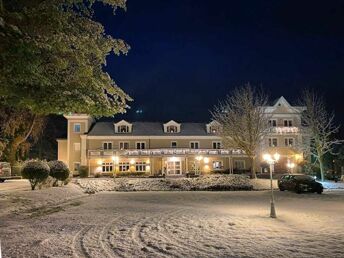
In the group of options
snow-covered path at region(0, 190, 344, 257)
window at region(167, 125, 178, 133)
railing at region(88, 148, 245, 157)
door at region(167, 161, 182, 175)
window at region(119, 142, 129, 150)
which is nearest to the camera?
snow-covered path at region(0, 190, 344, 257)

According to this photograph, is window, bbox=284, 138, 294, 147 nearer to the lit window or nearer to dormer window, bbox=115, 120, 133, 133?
dormer window, bbox=115, 120, 133, 133

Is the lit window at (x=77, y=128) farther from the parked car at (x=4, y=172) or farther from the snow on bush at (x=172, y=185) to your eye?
the snow on bush at (x=172, y=185)

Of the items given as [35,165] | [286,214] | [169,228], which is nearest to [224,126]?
[35,165]

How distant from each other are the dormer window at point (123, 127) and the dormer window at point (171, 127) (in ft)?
17.3

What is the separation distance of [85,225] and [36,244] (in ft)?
9.46

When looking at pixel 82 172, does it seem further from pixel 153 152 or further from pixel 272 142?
pixel 272 142

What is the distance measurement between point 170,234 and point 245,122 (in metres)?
29.5

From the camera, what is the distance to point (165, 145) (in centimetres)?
5275

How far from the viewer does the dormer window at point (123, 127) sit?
52859 millimetres

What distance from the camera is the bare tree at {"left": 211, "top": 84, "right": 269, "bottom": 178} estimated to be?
3831 centimetres

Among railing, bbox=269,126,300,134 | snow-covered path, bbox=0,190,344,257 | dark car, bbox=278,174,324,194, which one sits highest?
railing, bbox=269,126,300,134

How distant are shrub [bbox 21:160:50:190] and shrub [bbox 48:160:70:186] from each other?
2.50m

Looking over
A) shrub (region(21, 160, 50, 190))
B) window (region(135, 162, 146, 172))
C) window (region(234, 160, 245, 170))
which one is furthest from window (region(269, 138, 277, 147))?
shrub (region(21, 160, 50, 190))

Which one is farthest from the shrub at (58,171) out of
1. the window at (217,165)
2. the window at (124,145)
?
the window at (217,165)
